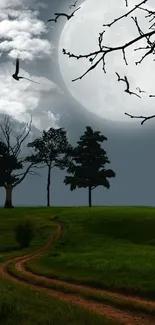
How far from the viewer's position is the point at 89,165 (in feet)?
288

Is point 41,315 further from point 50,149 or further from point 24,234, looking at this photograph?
point 50,149

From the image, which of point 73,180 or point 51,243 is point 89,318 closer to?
point 51,243

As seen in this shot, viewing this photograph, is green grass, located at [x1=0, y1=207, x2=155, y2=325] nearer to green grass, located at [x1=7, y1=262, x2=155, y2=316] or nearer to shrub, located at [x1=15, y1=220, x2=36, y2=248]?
green grass, located at [x1=7, y1=262, x2=155, y2=316]

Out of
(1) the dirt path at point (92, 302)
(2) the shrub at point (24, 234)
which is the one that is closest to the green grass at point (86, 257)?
(1) the dirt path at point (92, 302)

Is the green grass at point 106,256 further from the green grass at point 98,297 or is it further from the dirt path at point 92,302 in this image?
the green grass at point 98,297

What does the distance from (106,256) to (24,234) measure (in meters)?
14.9

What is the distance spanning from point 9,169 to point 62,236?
43.0 meters

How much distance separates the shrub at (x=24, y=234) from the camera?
45.2m

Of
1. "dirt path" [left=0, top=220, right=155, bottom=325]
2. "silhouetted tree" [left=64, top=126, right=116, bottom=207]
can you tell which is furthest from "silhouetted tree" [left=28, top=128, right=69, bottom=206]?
"dirt path" [left=0, top=220, right=155, bottom=325]

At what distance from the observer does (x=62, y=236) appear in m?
48.5

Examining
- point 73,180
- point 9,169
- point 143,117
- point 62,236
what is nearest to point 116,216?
point 62,236

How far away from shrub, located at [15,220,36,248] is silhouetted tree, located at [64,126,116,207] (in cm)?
4002

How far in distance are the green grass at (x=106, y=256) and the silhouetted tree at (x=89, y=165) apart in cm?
2645

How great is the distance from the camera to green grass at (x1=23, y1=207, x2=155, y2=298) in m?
24.5
